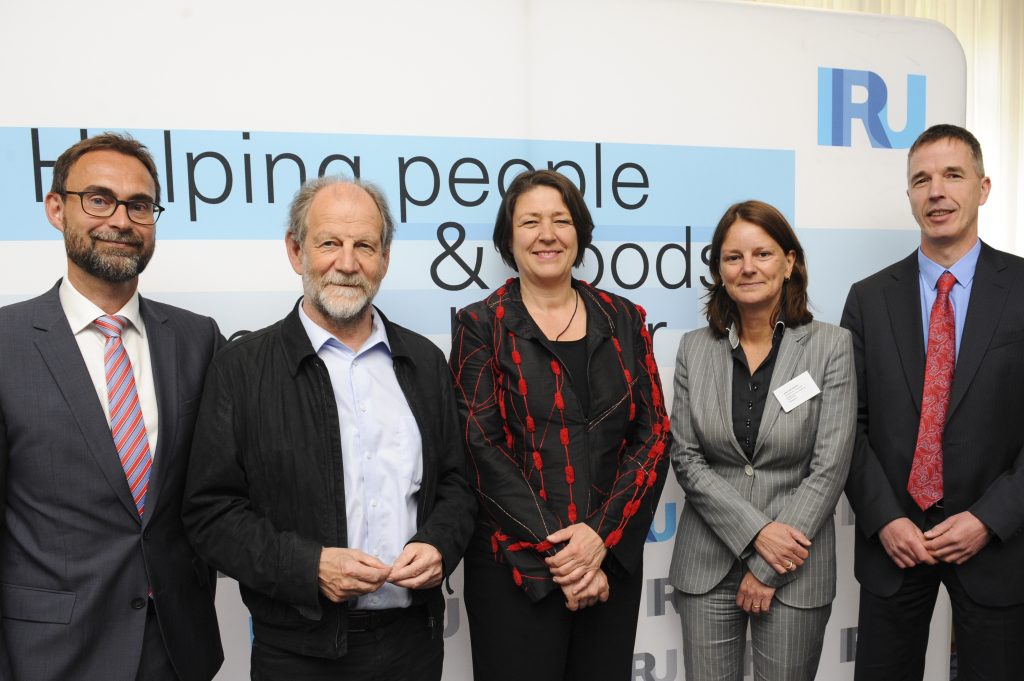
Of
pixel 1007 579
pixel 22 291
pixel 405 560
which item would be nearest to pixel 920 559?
pixel 1007 579

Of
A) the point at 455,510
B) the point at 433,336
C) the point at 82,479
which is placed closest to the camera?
the point at 82,479

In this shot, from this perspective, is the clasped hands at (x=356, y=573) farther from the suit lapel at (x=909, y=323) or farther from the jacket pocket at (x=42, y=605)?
the suit lapel at (x=909, y=323)

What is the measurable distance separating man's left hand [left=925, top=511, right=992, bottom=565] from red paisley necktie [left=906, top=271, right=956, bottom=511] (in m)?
0.08

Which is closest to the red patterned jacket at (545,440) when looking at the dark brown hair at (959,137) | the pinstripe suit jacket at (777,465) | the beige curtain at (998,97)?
the pinstripe suit jacket at (777,465)

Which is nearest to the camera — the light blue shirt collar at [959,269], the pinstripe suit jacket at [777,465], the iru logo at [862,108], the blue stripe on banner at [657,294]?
the pinstripe suit jacket at [777,465]

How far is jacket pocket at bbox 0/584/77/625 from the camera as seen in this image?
150cm

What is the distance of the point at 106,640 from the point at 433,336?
4.33 ft

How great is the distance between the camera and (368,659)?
1.61 m

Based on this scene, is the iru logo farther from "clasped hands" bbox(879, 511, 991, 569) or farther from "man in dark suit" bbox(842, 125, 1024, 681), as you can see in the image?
"clasped hands" bbox(879, 511, 991, 569)

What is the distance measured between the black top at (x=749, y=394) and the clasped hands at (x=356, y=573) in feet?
3.29

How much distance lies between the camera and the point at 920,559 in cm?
205

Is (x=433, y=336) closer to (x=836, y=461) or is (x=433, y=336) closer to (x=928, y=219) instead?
(x=836, y=461)

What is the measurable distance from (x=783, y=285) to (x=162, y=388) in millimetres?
1735

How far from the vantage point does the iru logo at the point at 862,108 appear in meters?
2.82
